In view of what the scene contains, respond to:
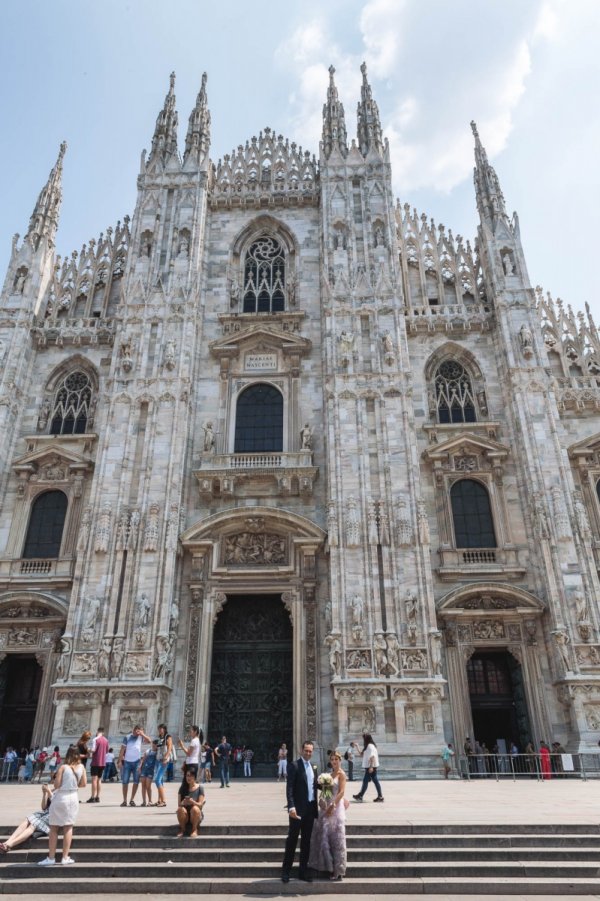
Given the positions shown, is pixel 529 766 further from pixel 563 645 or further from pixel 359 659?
pixel 359 659


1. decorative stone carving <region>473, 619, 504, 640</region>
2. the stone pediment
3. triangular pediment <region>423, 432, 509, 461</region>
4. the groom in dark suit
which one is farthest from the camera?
triangular pediment <region>423, 432, 509, 461</region>

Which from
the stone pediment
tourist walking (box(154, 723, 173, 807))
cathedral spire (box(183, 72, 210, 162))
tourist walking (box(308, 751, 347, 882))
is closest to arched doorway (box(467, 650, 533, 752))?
the stone pediment

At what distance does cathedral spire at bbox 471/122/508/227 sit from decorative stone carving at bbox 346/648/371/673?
17276 millimetres

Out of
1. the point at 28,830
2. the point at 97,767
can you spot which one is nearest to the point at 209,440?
the point at 97,767

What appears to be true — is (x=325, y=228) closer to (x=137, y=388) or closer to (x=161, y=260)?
(x=161, y=260)

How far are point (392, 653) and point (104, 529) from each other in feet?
31.3

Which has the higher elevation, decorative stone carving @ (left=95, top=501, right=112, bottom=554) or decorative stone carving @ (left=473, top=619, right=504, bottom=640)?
decorative stone carving @ (left=95, top=501, right=112, bottom=554)

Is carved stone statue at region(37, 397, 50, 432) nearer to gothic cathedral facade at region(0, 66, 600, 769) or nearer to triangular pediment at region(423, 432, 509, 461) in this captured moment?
gothic cathedral facade at region(0, 66, 600, 769)

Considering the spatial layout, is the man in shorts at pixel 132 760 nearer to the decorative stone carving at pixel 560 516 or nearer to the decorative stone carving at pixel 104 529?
the decorative stone carving at pixel 104 529

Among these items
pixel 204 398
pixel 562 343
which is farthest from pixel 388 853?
pixel 562 343

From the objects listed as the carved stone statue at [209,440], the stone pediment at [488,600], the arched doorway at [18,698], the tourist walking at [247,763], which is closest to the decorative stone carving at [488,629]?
the stone pediment at [488,600]

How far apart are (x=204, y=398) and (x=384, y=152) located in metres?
13.1

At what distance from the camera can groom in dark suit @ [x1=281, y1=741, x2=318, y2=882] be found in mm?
7168

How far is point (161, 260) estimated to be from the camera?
2538 cm
